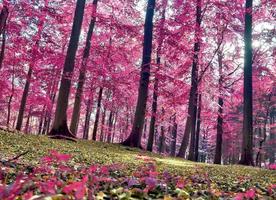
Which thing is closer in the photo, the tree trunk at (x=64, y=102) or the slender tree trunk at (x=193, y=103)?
the tree trunk at (x=64, y=102)

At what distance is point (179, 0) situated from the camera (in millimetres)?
16891

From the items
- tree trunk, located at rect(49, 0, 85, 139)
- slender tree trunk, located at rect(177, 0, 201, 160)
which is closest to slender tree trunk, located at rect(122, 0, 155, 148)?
tree trunk, located at rect(49, 0, 85, 139)

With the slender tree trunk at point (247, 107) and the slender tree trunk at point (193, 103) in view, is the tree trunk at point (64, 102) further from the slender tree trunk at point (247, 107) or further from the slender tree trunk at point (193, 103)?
the slender tree trunk at point (193, 103)

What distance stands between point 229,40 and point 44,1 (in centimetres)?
1133

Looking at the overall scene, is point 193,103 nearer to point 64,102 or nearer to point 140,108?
point 140,108

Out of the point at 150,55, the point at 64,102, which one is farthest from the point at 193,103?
the point at 64,102

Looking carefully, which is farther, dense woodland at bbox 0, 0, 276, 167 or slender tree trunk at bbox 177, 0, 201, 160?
slender tree trunk at bbox 177, 0, 201, 160

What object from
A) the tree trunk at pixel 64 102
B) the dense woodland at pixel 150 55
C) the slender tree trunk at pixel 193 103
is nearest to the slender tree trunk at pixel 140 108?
the dense woodland at pixel 150 55

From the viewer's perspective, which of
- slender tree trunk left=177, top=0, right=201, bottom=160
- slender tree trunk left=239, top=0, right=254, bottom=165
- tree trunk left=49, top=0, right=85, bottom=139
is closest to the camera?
slender tree trunk left=239, top=0, right=254, bottom=165

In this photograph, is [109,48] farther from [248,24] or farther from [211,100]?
[248,24]

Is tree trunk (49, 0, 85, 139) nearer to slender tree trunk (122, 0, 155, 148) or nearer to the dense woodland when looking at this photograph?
the dense woodland

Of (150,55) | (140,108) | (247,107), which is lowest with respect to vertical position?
(140,108)

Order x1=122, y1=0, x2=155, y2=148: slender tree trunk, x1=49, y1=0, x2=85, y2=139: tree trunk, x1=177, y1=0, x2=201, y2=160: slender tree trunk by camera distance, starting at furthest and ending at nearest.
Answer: x1=177, y1=0, x2=201, y2=160: slender tree trunk < x1=122, y1=0, x2=155, y2=148: slender tree trunk < x1=49, y1=0, x2=85, y2=139: tree trunk

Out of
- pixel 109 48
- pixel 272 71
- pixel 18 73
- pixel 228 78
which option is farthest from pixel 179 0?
pixel 18 73
